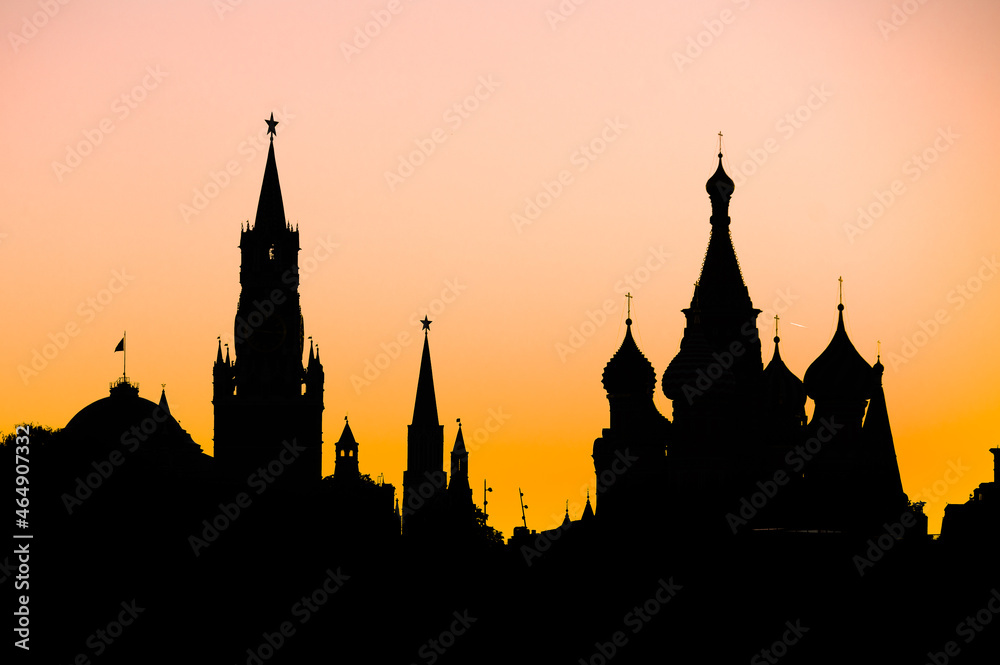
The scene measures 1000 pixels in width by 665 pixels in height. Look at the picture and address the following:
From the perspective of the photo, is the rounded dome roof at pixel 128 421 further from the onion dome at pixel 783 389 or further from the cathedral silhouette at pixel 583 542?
the onion dome at pixel 783 389

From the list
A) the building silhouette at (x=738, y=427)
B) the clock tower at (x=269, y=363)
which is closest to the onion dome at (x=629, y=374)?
the building silhouette at (x=738, y=427)

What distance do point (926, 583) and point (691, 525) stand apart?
2028 cm

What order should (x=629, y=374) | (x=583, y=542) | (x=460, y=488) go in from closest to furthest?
(x=583, y=542)
(x=629, y=374)
(x=460, y=488)

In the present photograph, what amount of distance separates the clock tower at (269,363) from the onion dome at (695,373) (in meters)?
23.6

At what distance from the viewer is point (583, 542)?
4641 inches

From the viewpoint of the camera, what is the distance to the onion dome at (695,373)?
489 feet

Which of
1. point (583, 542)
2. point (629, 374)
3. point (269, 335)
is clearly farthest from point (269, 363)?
point (583, 542)

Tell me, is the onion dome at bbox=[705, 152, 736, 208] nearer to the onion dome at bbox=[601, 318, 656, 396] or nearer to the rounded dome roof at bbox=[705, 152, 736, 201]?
the rounded dome roof at bbox=[705, 152, 736, 201]

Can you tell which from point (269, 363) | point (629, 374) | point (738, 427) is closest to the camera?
point (738, 427)

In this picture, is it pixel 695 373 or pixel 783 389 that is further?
pixel 783 389

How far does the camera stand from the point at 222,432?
543 ft

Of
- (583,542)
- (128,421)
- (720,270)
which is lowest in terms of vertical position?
(583,542)

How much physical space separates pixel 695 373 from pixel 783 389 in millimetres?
9131

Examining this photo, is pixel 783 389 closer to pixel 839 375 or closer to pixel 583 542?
pixel 839 375
